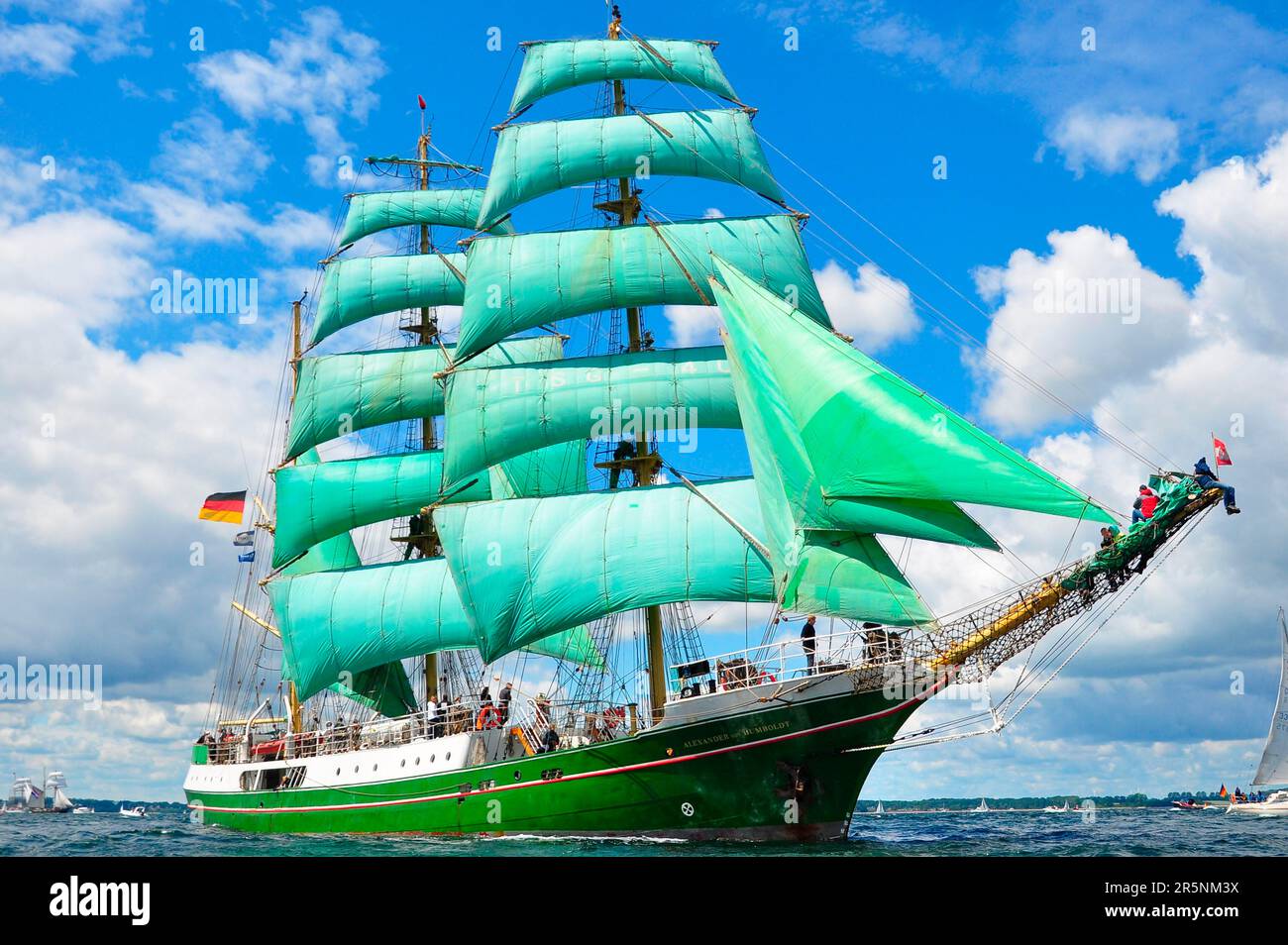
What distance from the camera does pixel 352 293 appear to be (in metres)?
67.6

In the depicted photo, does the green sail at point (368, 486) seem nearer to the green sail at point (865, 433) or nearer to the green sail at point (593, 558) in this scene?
the green sail at point (593, 558)

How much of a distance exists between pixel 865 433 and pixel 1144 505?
7.52m

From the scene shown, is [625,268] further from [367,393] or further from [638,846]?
[638,846]

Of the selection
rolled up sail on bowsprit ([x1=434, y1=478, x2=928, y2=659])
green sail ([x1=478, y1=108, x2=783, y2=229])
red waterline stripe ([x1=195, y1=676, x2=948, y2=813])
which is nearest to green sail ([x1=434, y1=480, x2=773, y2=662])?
rolled up sail on bowsprit ([x1=434, y1=478, x2=928, y2=659])

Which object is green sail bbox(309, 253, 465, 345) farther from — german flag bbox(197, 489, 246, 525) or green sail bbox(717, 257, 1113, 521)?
green sail bbox(717, 257, 1113, 521)

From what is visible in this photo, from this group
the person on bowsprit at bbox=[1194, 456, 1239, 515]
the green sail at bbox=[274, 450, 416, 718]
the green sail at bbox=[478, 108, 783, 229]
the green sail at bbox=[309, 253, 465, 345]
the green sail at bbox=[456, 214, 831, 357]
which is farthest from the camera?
the green sail at bbox=[309, 253, 465, 345]

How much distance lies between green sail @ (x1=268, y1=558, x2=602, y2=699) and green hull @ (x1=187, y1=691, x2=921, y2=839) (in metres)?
14.5

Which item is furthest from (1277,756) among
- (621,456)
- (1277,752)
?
(621,456)

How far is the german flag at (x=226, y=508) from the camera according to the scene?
68.2 meters

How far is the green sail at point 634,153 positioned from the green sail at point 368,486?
12449 mm

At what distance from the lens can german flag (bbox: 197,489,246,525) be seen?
68250mm
